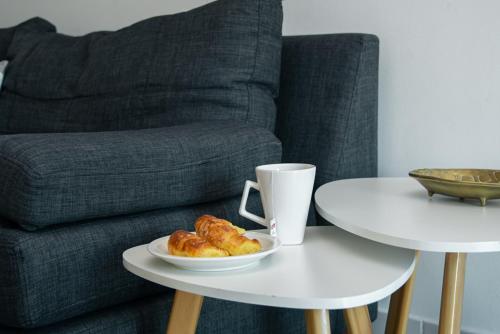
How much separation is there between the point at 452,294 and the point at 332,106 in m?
0.60

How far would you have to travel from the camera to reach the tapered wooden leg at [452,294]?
3.53 ft

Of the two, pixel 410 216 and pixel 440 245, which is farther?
pixel 410 216

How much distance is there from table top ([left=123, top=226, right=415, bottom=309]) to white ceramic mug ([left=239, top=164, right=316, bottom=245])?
0.08 ft

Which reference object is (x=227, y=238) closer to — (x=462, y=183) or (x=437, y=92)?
(x=462, y=183)

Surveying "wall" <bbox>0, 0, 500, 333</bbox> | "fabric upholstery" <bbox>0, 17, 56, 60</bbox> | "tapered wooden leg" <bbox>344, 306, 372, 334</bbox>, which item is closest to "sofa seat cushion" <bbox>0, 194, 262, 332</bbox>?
"tapered wooden leg" <bbox>344, 306, 372, 334</bbox>

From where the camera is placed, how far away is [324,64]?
1.61 meters

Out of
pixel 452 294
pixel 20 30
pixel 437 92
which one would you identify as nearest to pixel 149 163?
pixel 452 294

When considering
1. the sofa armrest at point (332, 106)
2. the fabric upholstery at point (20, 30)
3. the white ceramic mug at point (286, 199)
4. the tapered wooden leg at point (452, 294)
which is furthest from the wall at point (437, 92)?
the fabric upholstery at point (20, 30)

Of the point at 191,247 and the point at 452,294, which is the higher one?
the point at 191,247

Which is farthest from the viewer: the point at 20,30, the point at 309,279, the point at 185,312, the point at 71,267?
the point at 20,30

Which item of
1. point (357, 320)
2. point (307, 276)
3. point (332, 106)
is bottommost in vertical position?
point (357, 320)

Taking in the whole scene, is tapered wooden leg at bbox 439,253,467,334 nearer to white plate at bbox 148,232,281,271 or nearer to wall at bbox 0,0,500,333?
white plate at bbox 148,232,281,271

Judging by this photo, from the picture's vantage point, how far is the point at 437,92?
63.1 inches

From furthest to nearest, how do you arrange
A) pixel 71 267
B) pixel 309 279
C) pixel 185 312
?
1. pixel 71 267
2. pixel 185 312
3. pixel 309 279
